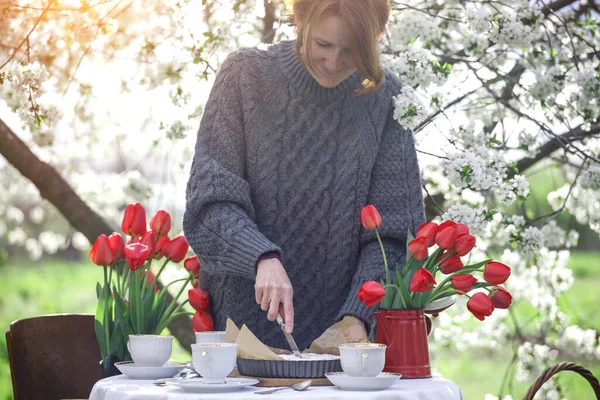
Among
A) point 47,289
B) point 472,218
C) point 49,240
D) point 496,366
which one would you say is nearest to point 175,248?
point 472,218

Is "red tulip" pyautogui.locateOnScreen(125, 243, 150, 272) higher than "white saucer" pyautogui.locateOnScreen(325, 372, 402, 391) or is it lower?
higher

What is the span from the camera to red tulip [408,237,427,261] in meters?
1.96

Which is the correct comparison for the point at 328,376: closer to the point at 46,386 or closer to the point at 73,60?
the point at 46,386

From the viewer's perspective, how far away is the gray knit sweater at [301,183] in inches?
92.0

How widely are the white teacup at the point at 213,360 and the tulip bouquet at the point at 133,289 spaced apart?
45 cm

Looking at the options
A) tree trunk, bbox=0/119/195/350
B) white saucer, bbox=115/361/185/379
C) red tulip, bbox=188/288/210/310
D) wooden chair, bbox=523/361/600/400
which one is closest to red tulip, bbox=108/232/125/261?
red tulip, bbox=188/288/210/310

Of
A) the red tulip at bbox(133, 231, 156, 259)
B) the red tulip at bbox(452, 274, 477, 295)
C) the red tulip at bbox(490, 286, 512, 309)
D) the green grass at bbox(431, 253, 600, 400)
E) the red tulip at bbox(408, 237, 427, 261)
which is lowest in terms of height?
the green grass at bbox(431, 253, 600, 400)

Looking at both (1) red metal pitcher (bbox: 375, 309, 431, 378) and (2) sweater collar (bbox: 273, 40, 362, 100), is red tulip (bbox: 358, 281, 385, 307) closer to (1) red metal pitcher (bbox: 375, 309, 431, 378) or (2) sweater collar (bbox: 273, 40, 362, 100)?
(1) red metal pitcher (bbox: 375, 309, 431, 378)

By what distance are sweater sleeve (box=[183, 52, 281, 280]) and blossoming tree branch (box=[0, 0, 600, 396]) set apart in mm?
816

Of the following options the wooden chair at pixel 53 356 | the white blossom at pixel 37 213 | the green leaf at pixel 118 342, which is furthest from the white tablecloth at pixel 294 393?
the white blossom at pixel 37 213

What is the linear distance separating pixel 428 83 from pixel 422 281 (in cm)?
136

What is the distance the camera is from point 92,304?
14211 mm

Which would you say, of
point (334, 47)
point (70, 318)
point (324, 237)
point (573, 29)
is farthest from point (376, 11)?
point (573, 29)

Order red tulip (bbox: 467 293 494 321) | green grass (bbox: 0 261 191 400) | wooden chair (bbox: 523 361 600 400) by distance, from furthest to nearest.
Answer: green grass (bbox: 0 261 191 400), wooden chair (bbox: 523 361 600 400), red tulip (bbox: 467 293 494 321)
